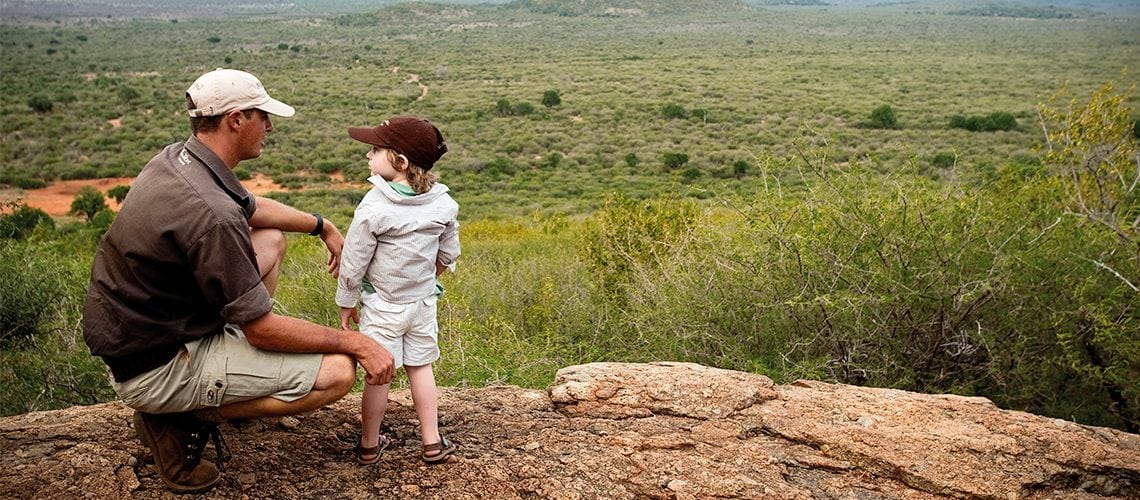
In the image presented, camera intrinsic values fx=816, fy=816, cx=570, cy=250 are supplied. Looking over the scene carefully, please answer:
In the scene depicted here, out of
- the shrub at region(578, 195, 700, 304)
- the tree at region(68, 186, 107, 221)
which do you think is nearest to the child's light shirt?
the shrub at region(578, 195, 700, 304)

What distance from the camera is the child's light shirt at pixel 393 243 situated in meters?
3.17

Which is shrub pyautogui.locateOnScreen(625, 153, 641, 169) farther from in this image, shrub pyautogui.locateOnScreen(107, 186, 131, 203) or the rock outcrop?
the rock outcrop

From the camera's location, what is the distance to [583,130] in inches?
1506

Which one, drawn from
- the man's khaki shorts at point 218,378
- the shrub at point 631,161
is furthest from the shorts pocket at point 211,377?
the shrub at point 631,161

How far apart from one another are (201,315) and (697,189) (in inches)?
186

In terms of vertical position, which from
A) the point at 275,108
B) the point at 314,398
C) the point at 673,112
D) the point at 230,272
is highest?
the point at 275,108

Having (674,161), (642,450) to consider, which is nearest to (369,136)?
(642,450)

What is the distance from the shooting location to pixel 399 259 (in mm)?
3229

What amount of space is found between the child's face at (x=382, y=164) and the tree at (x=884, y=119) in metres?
38.5

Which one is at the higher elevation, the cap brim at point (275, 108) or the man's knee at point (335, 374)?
the cap brim at point (275, 108)

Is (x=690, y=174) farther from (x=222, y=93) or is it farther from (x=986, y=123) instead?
(x=222, y=93)

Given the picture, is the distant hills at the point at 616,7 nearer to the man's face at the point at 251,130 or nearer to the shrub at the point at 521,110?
the shrub at the point at 521,110

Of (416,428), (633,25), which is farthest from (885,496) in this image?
(633,25)

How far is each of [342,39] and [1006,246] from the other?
292 feet
